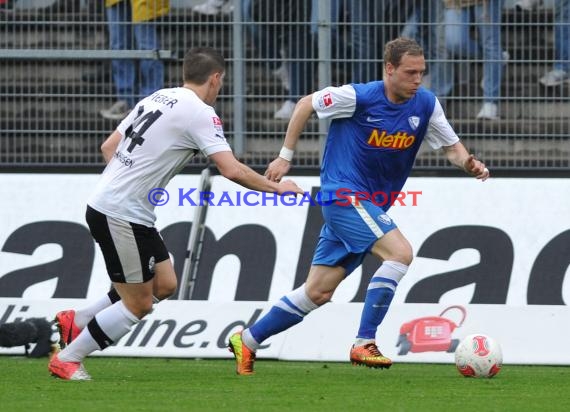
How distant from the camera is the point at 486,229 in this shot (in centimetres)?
1082

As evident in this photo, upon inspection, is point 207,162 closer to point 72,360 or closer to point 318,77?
point 318,77

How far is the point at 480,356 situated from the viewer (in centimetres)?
801

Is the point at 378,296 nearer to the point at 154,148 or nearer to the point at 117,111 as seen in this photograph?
the point at 154,148

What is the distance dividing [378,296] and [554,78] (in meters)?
4.42

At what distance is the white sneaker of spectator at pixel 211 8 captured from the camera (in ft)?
39.6

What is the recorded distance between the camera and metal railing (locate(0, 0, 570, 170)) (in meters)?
11.8

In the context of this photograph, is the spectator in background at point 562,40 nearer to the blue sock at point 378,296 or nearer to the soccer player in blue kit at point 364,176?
the soccer player in blue kit at point 364,176

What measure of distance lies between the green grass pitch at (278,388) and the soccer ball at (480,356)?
11 centimetres

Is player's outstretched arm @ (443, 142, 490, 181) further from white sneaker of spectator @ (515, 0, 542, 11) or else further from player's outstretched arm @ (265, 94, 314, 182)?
white sneaker of spectator @ (515, 0, 542, 11)

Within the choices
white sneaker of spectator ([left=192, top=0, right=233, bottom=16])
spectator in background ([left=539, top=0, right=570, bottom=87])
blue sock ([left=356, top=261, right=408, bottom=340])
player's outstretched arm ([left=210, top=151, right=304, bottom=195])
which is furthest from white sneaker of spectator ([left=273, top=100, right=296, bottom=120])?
player's outstretched arm ([left=210, top=151, right=304, bottom=195])

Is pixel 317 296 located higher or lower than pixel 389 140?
lower

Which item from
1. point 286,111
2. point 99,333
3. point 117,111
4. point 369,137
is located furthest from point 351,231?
point 117,111

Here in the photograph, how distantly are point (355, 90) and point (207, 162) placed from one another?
3.51 meters

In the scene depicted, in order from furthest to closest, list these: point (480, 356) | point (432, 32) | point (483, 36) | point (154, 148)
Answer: point (432, 32)
point (483, 36)
point (480, 356)
point (154, 148)
